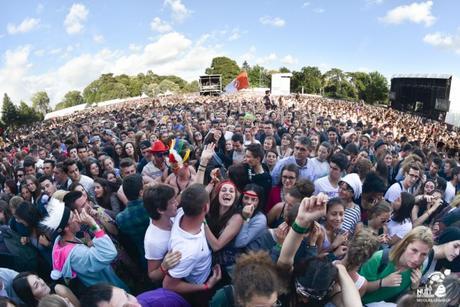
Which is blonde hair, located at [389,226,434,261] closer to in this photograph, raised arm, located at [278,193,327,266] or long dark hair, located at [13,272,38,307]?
raised arm, located at [278,193,327,266]

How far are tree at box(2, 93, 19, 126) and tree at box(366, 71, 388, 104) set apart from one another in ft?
214

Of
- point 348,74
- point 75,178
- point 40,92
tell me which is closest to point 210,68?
point 348,74

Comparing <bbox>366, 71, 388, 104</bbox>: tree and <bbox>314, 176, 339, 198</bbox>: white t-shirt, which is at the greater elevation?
<bbox>366, 71, 388, 104</bbox>: tree

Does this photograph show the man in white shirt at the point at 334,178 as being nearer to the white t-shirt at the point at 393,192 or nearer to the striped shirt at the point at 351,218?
the striped shirt at the point at 351,218

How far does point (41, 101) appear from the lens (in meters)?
103

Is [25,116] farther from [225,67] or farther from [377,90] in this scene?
[377,90]

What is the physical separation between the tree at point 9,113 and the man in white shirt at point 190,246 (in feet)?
206

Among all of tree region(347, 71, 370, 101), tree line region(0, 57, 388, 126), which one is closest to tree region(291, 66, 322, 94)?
tree line region(0, 57, 388, 126)

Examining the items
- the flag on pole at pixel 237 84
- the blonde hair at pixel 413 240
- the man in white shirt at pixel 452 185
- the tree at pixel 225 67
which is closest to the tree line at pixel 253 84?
the tree at pixel 225 67

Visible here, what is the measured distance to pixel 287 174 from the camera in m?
3.79

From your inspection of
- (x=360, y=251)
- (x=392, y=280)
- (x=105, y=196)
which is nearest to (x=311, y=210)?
(x=360, y=251)

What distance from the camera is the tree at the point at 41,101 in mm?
102438

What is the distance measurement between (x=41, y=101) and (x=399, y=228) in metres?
121

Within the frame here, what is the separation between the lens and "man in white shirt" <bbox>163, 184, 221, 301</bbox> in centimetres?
229
